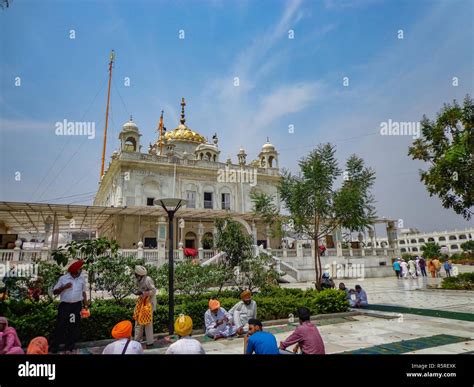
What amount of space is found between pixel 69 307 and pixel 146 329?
141 cm

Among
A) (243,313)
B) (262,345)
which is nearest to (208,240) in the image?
(243,313)

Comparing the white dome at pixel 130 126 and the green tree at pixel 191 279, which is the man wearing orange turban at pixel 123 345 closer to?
the green tree at pixel 191 279

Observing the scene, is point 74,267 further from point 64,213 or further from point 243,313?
point 64,213

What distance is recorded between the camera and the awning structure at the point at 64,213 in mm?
19422

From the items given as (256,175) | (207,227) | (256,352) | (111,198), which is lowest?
(256,352)

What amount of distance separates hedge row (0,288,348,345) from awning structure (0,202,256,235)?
14068 millimetres

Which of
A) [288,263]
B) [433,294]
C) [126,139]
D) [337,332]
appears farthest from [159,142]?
[337,332]

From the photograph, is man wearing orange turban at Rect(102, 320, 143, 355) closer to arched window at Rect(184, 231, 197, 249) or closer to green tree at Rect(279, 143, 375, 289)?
green tree at Rect(279, 143, 375, 289)

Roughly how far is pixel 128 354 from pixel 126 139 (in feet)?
87.1

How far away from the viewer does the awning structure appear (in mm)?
19422

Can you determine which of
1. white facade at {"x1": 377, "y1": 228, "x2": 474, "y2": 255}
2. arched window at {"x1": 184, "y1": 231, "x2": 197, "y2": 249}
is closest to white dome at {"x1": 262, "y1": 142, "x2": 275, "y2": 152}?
arched window at {"x1": 184, "y1": 231, "x2": 197, "y2": 249}

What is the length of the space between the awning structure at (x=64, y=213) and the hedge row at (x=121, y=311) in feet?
46.2
